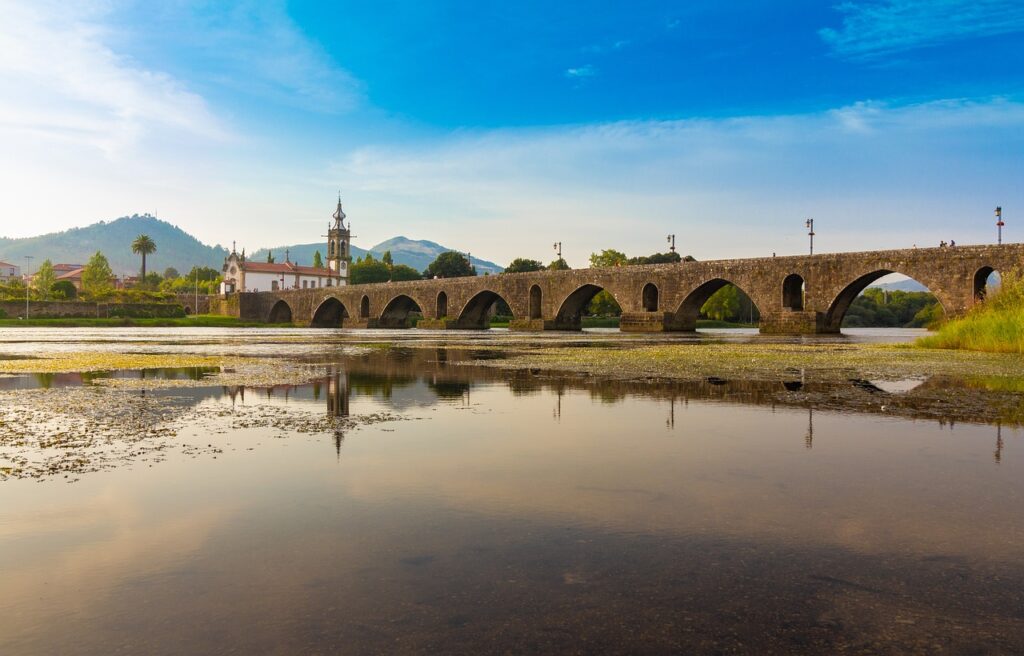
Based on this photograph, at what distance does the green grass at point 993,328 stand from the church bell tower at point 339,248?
496 ft

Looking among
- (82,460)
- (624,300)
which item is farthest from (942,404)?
(624,300)

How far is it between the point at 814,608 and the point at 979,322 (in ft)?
81.4

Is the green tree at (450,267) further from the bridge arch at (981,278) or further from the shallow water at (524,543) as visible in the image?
the shallow water at (524,543)

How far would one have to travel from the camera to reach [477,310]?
81562mm

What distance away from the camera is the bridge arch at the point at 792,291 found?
50.7 meters

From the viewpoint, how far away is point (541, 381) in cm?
1405

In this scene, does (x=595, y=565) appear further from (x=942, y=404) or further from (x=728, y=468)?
(x=942, y=404)

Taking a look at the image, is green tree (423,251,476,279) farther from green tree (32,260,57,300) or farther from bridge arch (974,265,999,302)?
bridge arch (974,265,999,302)

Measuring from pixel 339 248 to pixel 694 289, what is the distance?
419 ft

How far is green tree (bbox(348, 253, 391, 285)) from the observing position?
6299 inches

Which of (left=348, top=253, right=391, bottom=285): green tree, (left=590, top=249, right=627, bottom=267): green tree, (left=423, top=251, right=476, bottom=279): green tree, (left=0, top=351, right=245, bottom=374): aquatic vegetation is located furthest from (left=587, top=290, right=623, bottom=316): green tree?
(left=0, top=351, right=245, bottom=374): aquatic vegetation

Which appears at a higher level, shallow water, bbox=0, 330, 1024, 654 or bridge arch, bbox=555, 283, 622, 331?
bridge arch, bbox=555, 283, 622, 331

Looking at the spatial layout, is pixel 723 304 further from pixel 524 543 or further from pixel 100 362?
pixel 524 543

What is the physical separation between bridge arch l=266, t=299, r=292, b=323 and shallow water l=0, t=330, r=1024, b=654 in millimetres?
107898
